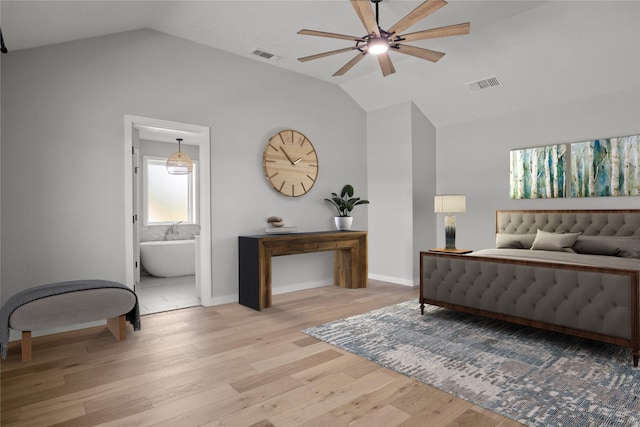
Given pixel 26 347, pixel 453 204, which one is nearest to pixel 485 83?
pixel 453 204

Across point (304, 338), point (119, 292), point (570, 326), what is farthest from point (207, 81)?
point (570, 326)

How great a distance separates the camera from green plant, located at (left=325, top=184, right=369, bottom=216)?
5309 millimetres

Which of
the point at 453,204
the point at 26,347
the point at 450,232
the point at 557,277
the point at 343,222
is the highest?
the point at 453,204

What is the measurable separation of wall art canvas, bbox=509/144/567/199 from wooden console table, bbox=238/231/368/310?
2116 millimetres

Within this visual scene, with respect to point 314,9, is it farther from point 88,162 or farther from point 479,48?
point 88,162

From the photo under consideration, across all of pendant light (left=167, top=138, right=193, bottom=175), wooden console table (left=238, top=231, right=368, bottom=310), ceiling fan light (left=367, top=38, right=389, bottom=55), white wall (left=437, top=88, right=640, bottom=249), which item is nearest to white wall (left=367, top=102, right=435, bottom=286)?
white wall (left=437, top=88, right=640, bottom=249)

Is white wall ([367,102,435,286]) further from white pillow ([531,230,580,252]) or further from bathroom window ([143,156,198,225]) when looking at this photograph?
bathroom window ([143,156,198,225])

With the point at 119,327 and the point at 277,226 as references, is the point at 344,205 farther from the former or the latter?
the point at 119,327

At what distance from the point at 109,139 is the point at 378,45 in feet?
8.90

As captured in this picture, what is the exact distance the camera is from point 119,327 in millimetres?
3139

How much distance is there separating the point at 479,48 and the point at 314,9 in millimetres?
1975

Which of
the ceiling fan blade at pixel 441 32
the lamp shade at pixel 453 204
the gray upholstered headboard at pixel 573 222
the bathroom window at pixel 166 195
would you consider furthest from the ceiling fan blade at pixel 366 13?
the bathroom window at pixel 166 195

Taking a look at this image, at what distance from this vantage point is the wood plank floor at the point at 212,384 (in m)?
1.95

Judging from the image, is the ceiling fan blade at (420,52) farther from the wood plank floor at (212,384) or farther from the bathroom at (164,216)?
the bathroom at (164,216)
